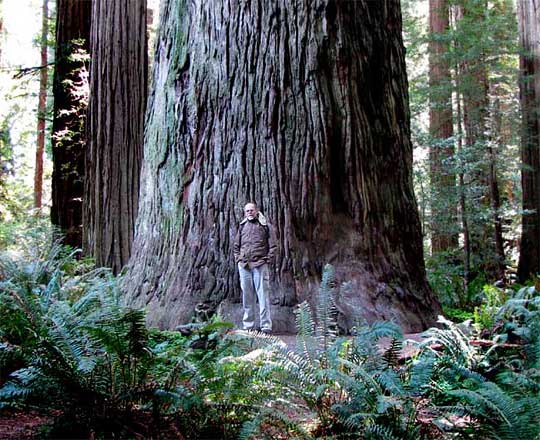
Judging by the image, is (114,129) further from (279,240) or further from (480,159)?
(480,159)

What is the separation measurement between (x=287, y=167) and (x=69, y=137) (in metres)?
6.40

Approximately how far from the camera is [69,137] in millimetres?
11664

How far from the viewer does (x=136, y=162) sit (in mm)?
10141

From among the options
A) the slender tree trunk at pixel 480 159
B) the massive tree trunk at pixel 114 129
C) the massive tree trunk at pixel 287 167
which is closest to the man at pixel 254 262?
the massive tree trunk at pixel 287 167

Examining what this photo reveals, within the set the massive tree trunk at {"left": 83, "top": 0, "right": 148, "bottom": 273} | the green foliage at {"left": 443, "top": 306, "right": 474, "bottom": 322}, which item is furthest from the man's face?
the massive tree trunk at {"left": 83, "top": 0, "right": 148, "bottom": 273}

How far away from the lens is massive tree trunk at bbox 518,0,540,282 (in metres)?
14.8

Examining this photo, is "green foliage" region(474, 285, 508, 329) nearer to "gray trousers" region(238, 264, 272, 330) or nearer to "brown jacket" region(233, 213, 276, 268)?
"gray trousers" region(238, 264, 272, 330)

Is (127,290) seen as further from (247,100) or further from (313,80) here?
(313,80)

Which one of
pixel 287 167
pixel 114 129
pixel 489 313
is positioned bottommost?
pixel 489 313

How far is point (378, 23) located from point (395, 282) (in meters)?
3.39

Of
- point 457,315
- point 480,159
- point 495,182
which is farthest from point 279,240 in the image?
point 495,182

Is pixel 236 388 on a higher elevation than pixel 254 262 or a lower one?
lower

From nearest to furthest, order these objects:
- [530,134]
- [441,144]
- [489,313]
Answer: [489,313] → [441,144] → [530,134]

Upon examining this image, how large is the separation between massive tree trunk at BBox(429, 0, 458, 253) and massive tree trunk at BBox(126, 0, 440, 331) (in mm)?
6815
